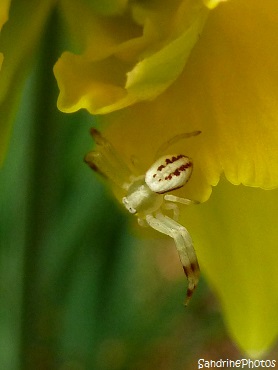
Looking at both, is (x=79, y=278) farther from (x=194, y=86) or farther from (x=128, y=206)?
(x=194, y=86)

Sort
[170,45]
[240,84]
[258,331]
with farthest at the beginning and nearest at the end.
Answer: [258,331] → [240,84] → [170,45]

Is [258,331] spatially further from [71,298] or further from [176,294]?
[71,298]

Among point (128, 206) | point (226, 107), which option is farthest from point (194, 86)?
point (128, 206)

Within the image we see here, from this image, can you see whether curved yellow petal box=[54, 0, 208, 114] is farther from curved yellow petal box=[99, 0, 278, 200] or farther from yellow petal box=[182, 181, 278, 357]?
yellow petal box=[182, 181, 278, 357]

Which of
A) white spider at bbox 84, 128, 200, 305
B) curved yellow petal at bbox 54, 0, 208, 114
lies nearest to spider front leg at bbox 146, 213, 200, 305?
white spider at bbox 84, 128, 200, 305

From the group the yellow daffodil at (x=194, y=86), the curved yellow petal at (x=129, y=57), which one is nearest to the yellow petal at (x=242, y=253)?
the yellow daffodil at (x=194, y=86)

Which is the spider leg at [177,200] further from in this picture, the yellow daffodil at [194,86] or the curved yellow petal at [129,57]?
the curved yellow petal at [129,57]

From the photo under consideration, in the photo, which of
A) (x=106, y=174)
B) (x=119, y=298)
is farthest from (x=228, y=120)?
(x=119, y=298)
